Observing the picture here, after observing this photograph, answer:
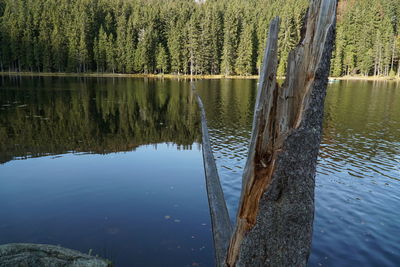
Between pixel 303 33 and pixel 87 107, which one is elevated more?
pixel 303 33

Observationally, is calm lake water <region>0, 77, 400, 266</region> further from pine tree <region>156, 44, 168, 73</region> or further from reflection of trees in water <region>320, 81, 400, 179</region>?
pine tree <region>156, 44, 168, 73</region>

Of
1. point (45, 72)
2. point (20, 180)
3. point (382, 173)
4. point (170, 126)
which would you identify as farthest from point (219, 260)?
point (45, 72)

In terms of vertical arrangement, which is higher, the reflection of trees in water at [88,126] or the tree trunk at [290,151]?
the tree trunk at [290,151]

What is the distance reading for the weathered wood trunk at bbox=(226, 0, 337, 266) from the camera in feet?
11.3

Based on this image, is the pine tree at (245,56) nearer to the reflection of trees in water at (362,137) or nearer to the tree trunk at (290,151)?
the reflection of trees in water at (362,137)

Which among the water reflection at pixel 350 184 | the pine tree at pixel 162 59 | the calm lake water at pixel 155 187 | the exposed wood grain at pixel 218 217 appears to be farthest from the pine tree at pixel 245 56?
A: the exposed wood grain at pixel 218 217

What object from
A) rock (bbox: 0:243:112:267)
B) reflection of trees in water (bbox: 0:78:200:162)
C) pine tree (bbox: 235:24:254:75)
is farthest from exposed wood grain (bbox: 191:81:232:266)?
pine tree (bbox: 235:24:254:75)

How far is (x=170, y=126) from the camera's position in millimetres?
22781

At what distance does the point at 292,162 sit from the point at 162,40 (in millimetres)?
106434

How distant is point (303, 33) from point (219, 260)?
482cm

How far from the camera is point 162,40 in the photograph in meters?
104

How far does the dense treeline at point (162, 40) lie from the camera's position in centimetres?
8644

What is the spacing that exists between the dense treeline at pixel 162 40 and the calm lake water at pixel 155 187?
2654 inches

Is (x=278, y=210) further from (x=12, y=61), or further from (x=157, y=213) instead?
(x=12, y=61)
